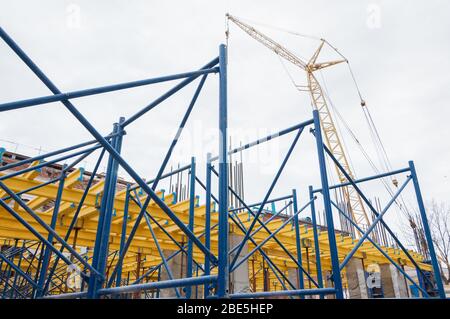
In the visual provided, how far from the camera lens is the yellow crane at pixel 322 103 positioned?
34.7 meters

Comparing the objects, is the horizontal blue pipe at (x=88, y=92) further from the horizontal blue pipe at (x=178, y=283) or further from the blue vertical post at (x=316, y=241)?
the blue vertical post at (x=316, y=241)

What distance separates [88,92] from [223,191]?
67.8 inches

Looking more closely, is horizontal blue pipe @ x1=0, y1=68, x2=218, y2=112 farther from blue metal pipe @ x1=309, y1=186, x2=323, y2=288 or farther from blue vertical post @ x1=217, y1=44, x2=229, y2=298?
blue metal pipe @ x1=309, y1=186, x2=323, y2=288

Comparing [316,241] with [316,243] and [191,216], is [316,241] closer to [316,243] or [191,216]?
[316,243]

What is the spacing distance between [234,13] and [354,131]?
17936 millimetres

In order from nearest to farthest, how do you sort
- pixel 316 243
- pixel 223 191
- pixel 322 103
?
pixel 223 191
pixel 316 243
pixel 322 103

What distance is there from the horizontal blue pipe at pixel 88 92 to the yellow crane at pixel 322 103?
1236 inches

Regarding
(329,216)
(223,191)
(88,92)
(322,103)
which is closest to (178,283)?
(223,191)

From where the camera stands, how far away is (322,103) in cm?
3556

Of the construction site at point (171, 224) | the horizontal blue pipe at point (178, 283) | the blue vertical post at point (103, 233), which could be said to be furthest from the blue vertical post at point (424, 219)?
the blue vertical post at point (103, 233)

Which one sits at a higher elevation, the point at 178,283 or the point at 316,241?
the point at 316,241
